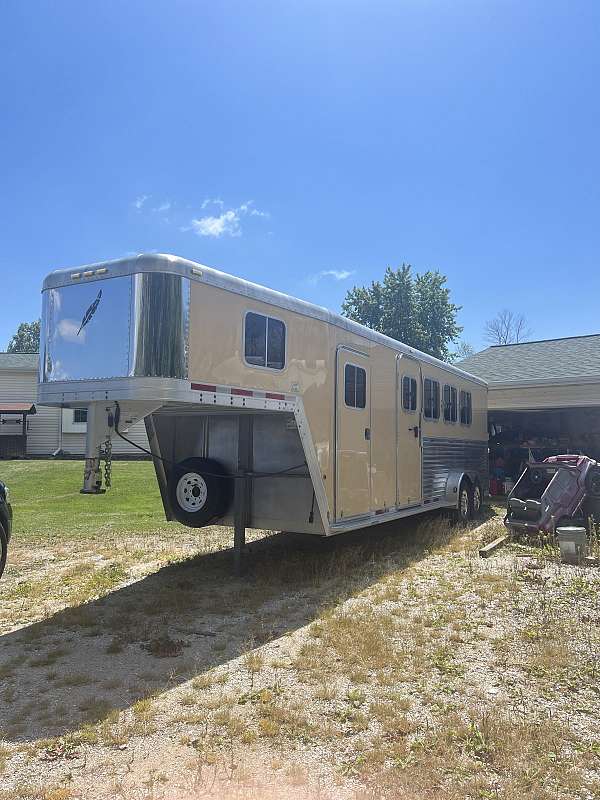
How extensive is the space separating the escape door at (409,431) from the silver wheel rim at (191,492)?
303 centimetres

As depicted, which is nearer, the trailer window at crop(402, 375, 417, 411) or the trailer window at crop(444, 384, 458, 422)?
the trailer window at crop(402, 375, 417, 411)

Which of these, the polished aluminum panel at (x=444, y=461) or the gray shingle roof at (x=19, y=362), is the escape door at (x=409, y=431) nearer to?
the polished aluminum panel at (x=444, y=461)

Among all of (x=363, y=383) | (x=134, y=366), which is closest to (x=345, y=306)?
(x=363, y=383)

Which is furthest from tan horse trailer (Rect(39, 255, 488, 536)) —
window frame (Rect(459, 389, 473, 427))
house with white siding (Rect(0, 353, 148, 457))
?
house with white siding (Rect(0, 353, 148, 457))

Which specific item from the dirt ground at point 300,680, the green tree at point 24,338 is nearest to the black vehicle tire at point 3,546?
the dirt ground at point 300,680

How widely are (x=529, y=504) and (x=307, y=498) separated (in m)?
4.34

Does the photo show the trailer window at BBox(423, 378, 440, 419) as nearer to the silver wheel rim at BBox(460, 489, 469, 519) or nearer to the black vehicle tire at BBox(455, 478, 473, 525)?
the black vehicle tire at BBox(455, 478, 473, 525)

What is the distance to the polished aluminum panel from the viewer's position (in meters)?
10.2

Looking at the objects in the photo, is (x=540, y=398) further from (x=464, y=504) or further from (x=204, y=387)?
(x=204, y=387)

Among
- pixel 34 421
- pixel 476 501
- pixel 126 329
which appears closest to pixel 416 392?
pixel 476 501

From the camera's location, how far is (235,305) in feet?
19.6

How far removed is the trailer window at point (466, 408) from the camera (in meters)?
12.3

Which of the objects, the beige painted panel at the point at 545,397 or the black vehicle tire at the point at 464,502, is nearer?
the black vehicle tire at the point at 464,502

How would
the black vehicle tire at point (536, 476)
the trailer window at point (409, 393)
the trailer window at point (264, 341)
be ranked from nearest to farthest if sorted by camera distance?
the trailer window at point (264, 341) → the trailer window at point (409, 393) → the black vehicle tire at point (536, 476)
